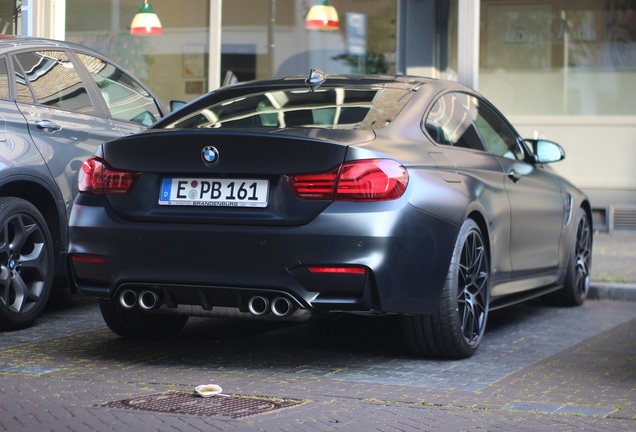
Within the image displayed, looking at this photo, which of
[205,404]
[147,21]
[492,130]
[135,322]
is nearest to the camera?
[205,404]

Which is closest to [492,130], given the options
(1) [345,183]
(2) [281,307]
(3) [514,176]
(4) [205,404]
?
(3) [514,176]

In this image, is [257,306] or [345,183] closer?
[345,183]

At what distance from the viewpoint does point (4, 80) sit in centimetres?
766

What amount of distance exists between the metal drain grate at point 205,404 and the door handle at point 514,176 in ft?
8.78

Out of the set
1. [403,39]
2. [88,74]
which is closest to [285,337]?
[88,74]

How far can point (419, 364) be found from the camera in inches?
259

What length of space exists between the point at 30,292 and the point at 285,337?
1548mm

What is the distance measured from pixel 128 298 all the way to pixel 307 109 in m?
1.34

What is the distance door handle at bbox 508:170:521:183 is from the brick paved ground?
0.96m

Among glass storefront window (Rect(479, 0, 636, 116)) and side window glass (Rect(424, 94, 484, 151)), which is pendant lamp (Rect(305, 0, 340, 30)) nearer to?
glass storefront window (Rect(479, 0, 636, 116))

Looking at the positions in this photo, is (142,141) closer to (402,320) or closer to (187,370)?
(187,370)

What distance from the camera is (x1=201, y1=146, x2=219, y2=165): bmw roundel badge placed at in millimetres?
6102

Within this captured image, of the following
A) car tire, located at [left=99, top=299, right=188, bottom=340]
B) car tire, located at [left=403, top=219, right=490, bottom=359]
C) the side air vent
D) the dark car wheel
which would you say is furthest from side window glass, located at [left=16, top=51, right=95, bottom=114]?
the side air vent

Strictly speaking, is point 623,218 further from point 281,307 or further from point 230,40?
point 281,307
